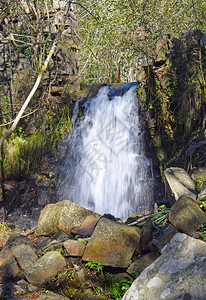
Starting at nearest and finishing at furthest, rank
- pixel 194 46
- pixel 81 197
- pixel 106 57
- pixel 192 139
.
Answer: pixel 192 139, pixel 194 46, pixel 81 197, pixel 106 57

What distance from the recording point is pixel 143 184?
6.59 meters

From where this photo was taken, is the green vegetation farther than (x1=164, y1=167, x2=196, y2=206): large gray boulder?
No

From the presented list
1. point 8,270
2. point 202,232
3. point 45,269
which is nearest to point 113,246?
point 45,269

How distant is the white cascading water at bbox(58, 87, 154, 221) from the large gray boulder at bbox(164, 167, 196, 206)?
2.50 metres

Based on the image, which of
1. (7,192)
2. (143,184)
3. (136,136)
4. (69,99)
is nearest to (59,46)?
(69,99)

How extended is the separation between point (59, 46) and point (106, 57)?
22.6ft

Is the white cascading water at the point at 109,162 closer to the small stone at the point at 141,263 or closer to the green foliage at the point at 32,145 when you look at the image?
the green foliage at the point at 32,145

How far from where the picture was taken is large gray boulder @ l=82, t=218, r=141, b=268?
9.24 ft

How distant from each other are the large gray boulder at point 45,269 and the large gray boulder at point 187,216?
1.37 metres

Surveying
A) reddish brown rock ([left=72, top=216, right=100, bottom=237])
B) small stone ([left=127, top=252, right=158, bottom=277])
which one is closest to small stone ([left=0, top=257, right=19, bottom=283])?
reddish brown rock ([left=72, top=216, right=100, bottom=237])

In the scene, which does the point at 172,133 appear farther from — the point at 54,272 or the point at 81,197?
the point at 54,272

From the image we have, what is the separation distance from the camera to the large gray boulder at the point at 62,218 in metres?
4.21

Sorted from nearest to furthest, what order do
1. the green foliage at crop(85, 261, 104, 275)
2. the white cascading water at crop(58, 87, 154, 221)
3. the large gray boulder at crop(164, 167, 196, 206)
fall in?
the green foliage at crop(85, 261, 104, 275), the large gray boulder at crop(164, 167, 196, 206), the white cascading water at crop(58, 87, 154, 221)

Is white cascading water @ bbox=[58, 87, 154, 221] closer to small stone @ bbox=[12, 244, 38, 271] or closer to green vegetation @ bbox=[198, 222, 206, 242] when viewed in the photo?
small stone @ bbox=[12, 244, 38, 271]
